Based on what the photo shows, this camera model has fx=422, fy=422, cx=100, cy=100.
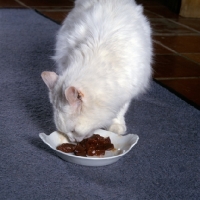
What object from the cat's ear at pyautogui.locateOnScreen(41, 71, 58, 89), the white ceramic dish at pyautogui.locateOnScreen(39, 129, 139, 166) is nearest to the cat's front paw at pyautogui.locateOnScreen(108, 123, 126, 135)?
the white ceramic dish at pyautogui.locateOnScreen(39, 129, 139, 166)

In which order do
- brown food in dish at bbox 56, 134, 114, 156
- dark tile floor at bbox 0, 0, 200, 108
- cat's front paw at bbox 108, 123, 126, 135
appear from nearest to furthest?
brown food in dish at bbox 56, 134, 114, 156, cat's front paw at bbox 108, 123, 126, 135, dark tile floor at bbox 0, 0, 200, 108

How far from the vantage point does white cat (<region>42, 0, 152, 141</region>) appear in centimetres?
174

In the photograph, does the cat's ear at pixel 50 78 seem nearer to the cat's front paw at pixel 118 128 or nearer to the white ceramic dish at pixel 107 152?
the white ceramic dish at pixel 107 152

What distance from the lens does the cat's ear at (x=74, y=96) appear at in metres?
1.61

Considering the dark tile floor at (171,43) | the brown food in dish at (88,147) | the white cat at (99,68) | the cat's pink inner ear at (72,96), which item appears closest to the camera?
the cat's pink inner ear at (72,96)

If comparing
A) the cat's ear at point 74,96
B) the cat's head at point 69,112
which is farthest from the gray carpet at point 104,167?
the cat's ear at point 74,96

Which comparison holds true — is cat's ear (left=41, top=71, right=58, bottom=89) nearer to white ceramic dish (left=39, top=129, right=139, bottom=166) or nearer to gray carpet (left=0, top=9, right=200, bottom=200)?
white ceramic dish (left=39, top=129, right=139, bottom=166)

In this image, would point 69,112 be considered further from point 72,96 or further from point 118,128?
point 118,128

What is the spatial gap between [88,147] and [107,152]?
0.11m

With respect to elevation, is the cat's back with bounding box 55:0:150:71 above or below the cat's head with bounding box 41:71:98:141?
above

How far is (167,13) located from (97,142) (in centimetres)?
368

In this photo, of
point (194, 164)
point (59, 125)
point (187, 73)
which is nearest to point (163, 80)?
point (187, 73)

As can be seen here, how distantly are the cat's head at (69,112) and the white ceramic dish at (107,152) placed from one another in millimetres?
87

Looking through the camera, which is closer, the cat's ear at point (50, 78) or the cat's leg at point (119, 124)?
the cat's ear at point (50, 78)
